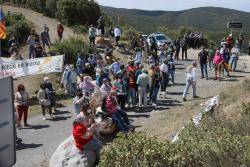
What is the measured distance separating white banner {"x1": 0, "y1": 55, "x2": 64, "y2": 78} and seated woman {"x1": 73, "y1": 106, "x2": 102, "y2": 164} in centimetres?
1107

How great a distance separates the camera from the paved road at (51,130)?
49.3 ft

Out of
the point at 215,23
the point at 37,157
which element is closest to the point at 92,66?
the point at 37,157

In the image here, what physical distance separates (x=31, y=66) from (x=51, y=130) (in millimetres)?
7401

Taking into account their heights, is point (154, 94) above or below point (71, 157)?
above

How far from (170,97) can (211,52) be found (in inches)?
317

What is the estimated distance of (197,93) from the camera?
23.5 meters

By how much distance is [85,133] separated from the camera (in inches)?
488

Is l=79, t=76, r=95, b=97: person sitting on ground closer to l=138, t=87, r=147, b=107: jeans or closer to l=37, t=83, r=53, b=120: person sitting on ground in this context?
l=37, t=83, r=53, b=120: person sitting on ground

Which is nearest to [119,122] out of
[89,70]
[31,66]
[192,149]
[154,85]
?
[154,85]

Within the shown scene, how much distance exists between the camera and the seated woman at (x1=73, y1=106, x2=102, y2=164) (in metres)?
12.4

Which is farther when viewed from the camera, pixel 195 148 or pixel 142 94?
pixel 142 94

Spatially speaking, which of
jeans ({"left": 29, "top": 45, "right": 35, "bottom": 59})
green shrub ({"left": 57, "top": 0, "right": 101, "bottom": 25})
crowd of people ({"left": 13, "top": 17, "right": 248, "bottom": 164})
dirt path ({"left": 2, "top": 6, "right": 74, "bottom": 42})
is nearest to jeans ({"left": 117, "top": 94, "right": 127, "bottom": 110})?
crowd of people ({"left": 13, "top": 17, "right": 248, "bottom": 164})

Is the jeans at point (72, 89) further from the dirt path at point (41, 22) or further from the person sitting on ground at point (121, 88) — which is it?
the dirt path at point (41, 22)

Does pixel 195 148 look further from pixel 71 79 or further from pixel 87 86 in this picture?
pixel 71 79
